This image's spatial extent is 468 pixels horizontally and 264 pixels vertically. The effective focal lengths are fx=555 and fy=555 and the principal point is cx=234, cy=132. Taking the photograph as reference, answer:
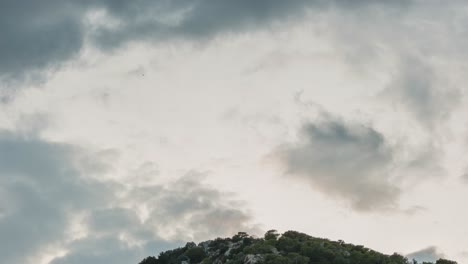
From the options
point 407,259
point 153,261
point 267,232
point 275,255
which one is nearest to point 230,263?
point 275,255

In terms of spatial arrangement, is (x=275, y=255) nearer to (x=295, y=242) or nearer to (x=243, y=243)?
(x=295, y=242)

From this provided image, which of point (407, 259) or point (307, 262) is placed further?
point (407, 259)

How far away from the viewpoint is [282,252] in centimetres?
13050

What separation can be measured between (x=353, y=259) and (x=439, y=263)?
22.1 m

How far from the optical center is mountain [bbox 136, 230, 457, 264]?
120 meters

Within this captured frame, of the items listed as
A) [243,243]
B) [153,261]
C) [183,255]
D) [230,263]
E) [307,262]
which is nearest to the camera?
[307,262]

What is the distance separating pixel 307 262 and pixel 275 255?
689 centimetres

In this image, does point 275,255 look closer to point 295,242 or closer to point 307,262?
point 307,262

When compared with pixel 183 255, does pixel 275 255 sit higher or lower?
lower

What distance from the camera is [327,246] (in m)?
134

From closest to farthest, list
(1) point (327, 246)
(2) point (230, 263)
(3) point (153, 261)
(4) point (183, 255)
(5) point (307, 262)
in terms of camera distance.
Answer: (5) point (307, 262) < (2) point (230, 263) < (1) point (327, 246) < (4) point (183, 255) < (3) point (153, 261)

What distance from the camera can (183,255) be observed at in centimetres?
16250

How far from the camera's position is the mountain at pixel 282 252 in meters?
120

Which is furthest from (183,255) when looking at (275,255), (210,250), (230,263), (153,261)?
(275,255)
